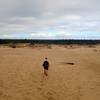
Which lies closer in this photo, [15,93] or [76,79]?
[15,93]

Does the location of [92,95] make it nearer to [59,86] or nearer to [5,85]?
[59,86]

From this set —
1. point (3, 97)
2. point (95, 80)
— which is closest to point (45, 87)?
point (3, 97)

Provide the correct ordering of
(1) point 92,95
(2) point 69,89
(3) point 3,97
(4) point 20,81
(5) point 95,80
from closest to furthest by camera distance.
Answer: (3) point 3,97 < (1) point 92,95 < (2) point 69,89 < (4) point 20,81 < (5) point 95,80

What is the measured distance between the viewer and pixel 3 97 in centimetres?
1544

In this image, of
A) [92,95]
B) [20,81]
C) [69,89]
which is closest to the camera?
[92,95]

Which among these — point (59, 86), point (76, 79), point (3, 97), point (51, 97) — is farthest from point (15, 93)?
Result: point (76, 79)

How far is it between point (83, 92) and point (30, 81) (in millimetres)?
4860

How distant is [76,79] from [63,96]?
20.3 feet

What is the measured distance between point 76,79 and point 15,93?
7.14m

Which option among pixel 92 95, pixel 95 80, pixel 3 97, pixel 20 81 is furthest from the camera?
pixel 95 80

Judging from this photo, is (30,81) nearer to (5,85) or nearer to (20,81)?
(20,81)

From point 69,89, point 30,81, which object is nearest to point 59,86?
point 69,89

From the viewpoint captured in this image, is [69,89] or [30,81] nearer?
[69,89]

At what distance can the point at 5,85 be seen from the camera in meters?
18.6
